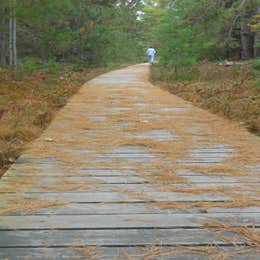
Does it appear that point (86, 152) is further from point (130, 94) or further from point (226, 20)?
point (226, 20)

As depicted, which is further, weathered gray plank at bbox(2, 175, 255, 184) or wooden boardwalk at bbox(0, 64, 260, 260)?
weathered gray plank at bbox(2, 175, 255, 184)

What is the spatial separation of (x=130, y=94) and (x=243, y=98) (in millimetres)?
3171

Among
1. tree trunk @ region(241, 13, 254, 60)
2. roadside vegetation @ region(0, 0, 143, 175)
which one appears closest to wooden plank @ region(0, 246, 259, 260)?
roadside vegetation @ region(0, 0, 143, 175)

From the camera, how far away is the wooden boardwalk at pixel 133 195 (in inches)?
111

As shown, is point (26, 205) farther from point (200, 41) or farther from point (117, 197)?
point (200, 41)

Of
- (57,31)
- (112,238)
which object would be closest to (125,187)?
(112,238)

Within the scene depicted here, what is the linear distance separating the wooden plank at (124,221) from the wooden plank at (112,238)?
8 cm

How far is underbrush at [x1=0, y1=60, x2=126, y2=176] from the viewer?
6.33 metres

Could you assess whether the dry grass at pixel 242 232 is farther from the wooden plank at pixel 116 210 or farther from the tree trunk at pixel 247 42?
the tree trunk at pixel 247 42

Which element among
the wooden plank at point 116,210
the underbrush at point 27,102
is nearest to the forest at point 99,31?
the underbrush at point 27,102

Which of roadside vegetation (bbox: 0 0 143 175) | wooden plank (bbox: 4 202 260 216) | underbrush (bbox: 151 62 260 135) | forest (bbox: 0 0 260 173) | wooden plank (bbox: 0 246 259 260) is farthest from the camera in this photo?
forest (bbox: 0 0 260 173)

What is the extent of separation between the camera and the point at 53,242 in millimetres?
2855

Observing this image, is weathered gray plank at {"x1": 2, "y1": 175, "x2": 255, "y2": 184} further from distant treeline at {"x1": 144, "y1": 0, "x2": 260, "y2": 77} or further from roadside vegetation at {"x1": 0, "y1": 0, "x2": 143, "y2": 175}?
distant treeline at {"x1": 144, "y1": 0, "x2": 260, "y2": 77}

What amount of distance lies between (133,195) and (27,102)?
676 centimetres
